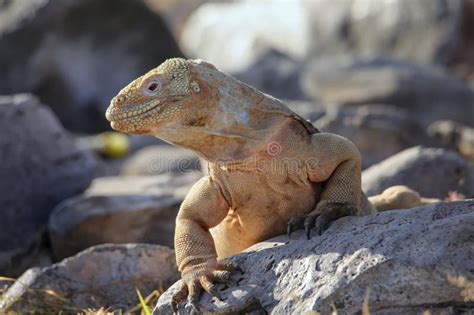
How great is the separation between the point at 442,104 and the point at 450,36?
8.27 meters

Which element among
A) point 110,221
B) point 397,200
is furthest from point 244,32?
point 397,200

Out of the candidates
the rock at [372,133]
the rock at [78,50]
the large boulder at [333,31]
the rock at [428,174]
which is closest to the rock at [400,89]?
the large boulder at [333,31]

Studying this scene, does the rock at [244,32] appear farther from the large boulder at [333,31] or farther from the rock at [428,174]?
the rock at [428,174]

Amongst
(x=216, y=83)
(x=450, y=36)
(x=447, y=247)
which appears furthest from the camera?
(x=450, y=36)

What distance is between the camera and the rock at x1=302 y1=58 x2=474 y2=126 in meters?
19.5

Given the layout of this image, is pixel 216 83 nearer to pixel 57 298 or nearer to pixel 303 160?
pixel 303 160

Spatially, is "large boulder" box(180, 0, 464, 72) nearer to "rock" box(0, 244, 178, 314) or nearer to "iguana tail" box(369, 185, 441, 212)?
"iguana tail" box(369, 185, 441, 212)

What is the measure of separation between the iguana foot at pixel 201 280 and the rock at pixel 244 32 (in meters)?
22.6

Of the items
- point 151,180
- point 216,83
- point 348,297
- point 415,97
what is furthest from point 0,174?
point 415,97

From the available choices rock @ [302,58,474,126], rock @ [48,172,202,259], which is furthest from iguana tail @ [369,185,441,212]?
rock @ [302,58,474,126]

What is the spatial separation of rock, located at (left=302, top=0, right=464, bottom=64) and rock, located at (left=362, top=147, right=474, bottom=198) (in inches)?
672

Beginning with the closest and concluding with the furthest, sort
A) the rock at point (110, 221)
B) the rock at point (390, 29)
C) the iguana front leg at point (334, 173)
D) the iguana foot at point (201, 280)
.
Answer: the iguana foot at point (201, 280) → the iguana front leg at point (334, 173) → the rock at point (110, 221) → the rock at point (390, 29)

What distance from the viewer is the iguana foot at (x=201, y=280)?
5.68m

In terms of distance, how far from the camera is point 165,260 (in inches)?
306
